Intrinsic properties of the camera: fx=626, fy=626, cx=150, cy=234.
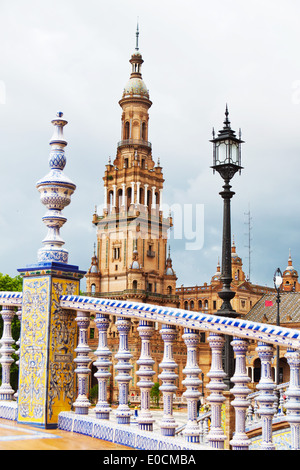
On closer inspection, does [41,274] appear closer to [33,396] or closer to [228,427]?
[33,396]

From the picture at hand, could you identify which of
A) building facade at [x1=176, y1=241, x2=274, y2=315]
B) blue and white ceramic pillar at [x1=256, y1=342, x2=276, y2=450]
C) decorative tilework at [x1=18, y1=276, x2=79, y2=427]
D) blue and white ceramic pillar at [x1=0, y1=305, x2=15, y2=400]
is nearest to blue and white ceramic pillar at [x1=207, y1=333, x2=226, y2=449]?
blue and white ceramic pillar at [x1=256, y1=342, x2=276, y2=450]

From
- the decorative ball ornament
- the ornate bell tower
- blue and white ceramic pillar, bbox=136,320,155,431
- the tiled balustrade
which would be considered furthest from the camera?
the ornate bell tower

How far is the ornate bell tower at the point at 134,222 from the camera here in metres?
69.4

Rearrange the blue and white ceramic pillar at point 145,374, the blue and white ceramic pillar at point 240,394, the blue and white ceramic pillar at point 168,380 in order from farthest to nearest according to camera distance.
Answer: the blue and white ceramic pillar at point 145,374
the blue and white ceramic pillar at point 168,380
the blue and white ceramic pillar at point 240,394

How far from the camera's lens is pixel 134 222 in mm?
69812

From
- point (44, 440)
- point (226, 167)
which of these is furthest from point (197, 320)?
point (226, 167)

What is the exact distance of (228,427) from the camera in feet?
40.1

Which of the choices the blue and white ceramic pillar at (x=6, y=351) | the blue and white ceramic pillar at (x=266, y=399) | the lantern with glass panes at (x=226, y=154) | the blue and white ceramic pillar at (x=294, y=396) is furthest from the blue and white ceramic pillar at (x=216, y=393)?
the lantern with glass panes at (x=226, y=154)

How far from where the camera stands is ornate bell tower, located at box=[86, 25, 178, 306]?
6944cm

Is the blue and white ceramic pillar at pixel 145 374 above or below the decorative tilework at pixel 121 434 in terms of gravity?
above

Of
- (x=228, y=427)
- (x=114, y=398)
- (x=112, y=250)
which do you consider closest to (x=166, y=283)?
(x=112, y=250)

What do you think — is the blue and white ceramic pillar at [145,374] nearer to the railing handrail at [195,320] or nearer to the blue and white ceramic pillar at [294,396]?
the railing handrail at [195,320]

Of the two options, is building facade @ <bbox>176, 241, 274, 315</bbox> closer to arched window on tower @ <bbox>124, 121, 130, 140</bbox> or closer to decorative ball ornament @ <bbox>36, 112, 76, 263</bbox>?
arched window on tower @ <bbox>124, 121, 130, 140</bbox>
